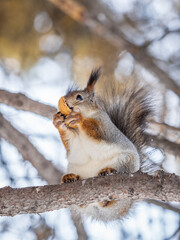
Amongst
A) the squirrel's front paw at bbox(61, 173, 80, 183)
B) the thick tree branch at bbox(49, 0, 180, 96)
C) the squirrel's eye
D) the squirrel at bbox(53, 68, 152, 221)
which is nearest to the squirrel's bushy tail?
the squirrel at bbox(53, 68, 152, 221)

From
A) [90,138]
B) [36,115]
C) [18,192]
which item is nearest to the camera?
[18,192]

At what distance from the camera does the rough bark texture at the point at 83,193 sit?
1720mm

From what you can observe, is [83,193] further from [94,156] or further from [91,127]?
[91,127]

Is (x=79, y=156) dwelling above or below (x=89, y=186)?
above

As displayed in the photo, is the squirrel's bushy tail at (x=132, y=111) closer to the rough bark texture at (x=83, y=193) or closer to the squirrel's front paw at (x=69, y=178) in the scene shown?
the squirrel's front paw at (x=69, y=178)

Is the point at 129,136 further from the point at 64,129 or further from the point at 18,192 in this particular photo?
the point at 18,192

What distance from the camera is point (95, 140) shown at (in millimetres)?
2111

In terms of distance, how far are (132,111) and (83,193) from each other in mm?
911

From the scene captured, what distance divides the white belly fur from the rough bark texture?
276mm

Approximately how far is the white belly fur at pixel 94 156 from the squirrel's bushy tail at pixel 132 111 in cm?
36

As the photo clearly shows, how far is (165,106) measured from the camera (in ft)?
9.49

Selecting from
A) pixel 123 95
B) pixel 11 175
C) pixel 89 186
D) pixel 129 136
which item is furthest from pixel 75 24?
pixel 89 186

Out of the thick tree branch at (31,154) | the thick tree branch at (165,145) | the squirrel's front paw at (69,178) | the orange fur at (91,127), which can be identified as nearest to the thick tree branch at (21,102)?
the thick tree branch at (31,154)

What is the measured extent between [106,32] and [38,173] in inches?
44.6
